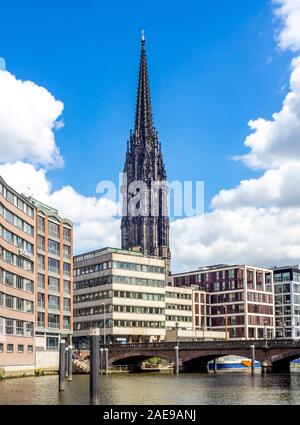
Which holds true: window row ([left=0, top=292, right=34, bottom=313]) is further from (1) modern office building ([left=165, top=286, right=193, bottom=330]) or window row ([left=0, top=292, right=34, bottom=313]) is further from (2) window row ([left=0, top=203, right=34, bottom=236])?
(1) modern office building ([left=165, top=286, right=193, bottom=330])

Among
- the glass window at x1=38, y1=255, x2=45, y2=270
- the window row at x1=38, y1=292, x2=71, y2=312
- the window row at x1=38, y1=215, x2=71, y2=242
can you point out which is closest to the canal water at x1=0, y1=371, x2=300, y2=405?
the window row at x1=38, y1=292, x2=71, y2=312

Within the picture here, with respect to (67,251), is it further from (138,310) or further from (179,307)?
(179,307)

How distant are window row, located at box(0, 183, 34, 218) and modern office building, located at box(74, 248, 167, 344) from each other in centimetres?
5637

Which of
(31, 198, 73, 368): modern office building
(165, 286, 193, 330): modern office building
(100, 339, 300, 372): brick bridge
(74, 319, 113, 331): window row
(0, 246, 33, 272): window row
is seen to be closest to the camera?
(0, 246, 33, 272): window row

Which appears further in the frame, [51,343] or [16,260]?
[51,343]

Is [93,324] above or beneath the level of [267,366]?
above

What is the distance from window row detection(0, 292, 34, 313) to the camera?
95162mm

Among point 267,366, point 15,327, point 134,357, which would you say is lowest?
point 267,366

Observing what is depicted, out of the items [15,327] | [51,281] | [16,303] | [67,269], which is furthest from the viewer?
[67,269]

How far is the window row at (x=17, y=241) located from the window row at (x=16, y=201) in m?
4.65

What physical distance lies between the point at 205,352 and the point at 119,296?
44.2 metres

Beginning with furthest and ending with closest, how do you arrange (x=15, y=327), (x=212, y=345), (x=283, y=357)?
(x=212, y=345) → (x=283, y=357) → (x=15, y=327)

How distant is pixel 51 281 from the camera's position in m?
128

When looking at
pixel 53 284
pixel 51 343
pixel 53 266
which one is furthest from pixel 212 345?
pixel 53 266
